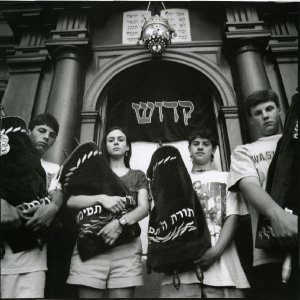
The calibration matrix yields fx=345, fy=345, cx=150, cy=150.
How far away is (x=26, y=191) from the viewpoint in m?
2.18

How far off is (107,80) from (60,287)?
7.18 feet

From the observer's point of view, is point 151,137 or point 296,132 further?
point 151,137

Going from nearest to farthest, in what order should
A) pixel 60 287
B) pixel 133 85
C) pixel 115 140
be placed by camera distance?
pixel 60 287 < pixel 115 140 < pixel 133 85

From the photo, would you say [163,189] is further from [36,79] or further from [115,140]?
[36,79]

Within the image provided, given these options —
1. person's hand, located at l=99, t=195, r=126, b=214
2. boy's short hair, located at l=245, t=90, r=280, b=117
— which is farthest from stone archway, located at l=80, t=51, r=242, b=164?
person's hand, located at l=99, t=195, r=126, b=214

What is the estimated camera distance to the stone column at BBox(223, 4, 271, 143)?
3471mm

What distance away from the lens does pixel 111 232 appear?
2141 millimetres

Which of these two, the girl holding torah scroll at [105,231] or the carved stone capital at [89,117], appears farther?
the carved stone capital at [89,117]

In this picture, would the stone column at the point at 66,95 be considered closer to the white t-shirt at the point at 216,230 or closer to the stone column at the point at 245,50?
the white t-shirt at the point at 216,230

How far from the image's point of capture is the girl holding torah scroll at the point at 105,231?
6.94 feet

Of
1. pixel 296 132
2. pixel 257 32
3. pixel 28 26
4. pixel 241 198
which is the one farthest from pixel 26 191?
pixel 257 32

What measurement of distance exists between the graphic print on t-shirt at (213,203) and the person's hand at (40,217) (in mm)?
1005

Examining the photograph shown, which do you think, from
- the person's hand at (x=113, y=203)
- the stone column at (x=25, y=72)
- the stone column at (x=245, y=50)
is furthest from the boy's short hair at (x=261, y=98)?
the stone column at (x=25, y=72)

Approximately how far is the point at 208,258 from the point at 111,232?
24.3 inches
